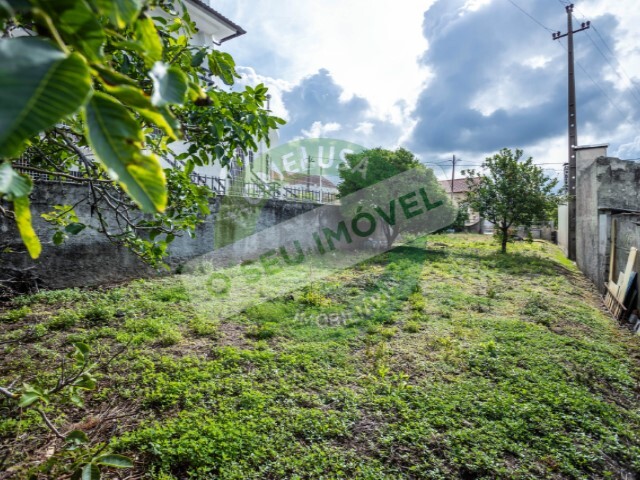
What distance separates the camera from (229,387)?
9.95 feet

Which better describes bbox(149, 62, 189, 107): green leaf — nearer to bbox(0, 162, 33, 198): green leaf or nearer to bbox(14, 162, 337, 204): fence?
bbox(0, 162, 33, 198): green leaf

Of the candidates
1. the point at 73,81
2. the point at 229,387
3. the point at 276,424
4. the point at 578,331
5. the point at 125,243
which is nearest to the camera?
the point at 73,81

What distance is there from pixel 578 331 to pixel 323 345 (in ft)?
11.7

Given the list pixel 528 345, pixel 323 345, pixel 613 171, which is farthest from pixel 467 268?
pixel 323 345

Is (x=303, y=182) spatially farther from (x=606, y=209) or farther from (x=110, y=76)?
(x=110, y=76)

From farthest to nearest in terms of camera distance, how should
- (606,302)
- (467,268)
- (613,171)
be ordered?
(467,268), (613,171), (606,302)

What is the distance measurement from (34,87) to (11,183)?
202mm

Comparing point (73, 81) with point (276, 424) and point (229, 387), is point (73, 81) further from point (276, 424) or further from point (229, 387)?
point (229, 387)

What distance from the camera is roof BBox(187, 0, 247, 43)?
9.32m

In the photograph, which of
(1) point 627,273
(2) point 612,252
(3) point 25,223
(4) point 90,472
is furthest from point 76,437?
(2) point 612,252

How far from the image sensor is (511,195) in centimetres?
1226

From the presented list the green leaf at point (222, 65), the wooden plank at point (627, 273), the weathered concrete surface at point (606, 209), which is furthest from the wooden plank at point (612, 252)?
the green leaf at point (222, 65)

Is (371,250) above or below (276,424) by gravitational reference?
above

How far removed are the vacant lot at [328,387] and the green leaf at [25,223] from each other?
128 cm
